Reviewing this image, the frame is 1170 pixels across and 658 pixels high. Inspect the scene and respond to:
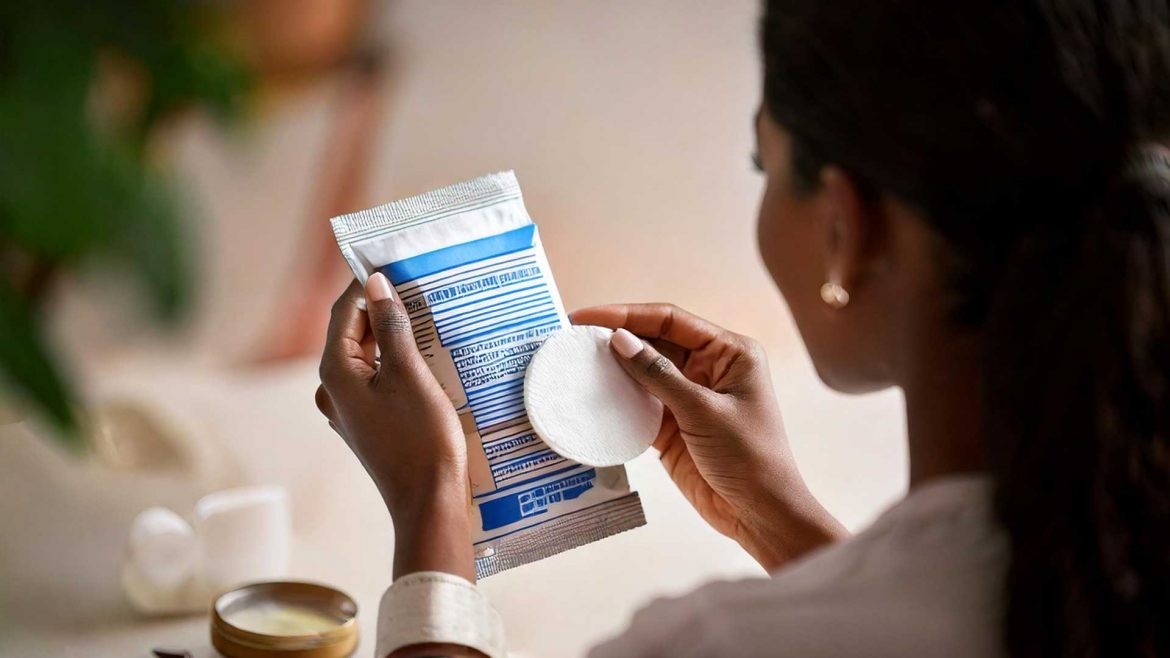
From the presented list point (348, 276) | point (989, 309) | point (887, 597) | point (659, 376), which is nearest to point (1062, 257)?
point (989, 309)

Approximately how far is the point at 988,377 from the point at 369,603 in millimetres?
551

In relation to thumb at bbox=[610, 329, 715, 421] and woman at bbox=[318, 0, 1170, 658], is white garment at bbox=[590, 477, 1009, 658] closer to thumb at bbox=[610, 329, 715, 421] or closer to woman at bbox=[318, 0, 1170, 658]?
woman at bbox=[318, 0, 1170, 658]

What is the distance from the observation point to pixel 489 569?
704 mm

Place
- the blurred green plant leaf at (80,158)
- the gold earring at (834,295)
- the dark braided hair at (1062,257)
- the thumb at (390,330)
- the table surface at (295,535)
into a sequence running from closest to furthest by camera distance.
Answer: the blurred green plant leaf at (80,158) < the dark braided hair at (1062,257) < the gold earring at (834,295) < the thumb at (390,330) < the table surface at (295,535)

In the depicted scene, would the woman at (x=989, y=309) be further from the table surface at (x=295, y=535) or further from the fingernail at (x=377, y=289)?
the table surface at (x=295, y=535)

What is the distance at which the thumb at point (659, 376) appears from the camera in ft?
2.32

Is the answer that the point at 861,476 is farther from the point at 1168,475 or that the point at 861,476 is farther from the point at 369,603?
the point at 1168,475

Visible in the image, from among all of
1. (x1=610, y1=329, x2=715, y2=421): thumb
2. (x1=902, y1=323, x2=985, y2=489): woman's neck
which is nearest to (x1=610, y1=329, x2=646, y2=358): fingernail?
(x1=610, y1=329, x2=715, y2=421): thumb

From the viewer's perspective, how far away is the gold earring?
54 centimetres

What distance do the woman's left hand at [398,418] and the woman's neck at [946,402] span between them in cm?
25

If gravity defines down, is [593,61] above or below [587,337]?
above

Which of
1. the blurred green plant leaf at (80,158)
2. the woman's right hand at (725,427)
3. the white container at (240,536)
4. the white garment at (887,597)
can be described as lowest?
the blurred green plant leaf at (80,158)

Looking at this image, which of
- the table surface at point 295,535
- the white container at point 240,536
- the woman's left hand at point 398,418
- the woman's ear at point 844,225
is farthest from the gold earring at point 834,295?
the white container at point 240,536

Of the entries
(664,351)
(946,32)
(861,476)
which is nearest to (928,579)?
(946,32)
